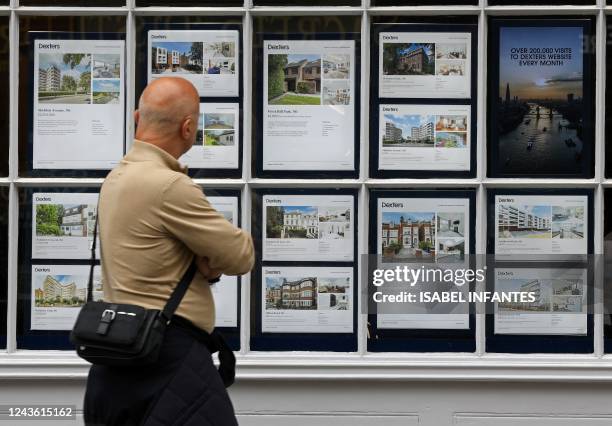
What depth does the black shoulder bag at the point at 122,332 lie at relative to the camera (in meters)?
3.47

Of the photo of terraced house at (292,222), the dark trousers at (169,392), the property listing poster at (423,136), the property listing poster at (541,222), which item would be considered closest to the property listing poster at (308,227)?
the photo of terraced house at (292,222)

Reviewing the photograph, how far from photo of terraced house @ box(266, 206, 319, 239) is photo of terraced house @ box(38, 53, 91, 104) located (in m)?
1.28

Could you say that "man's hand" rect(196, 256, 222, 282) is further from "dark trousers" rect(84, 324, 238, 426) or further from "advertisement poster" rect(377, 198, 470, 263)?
"advertisement poster" rect(377, 198, 470, 263)

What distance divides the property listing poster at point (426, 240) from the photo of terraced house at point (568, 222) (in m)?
0.51

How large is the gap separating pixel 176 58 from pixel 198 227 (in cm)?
234

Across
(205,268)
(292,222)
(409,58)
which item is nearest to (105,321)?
(205,268)

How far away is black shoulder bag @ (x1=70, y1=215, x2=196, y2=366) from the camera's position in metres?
3.47

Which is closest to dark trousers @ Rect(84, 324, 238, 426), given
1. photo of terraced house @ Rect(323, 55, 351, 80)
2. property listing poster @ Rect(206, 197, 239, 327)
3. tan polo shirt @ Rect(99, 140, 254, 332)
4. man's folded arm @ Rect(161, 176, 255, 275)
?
tan polo shirt @ Rect(99, 140, 254, 332)

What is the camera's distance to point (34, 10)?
566 cm

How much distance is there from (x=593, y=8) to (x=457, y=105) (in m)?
0.94

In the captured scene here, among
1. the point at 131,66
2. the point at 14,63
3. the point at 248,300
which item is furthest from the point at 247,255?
the point at 14,63

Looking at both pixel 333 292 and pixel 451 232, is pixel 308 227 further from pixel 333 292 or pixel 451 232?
pixel 451 232

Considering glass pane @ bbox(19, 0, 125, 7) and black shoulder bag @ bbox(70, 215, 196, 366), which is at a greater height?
glass pane @ bbox(19, 0, 125, 7)

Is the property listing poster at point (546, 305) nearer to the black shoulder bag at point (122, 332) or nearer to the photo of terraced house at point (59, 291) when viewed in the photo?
the photo of terraced house at point (59, 291)
